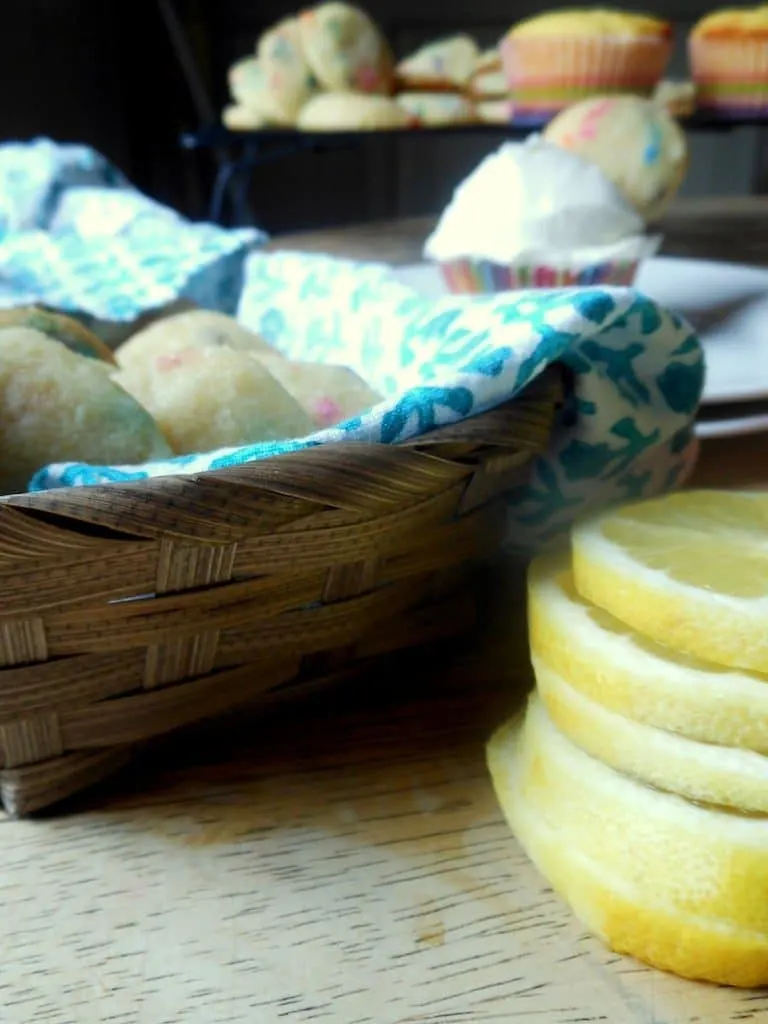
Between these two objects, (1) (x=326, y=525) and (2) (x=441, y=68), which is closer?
(1) (x=326, y=525)

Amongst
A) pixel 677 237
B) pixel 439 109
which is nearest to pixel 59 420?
pixel 677 237

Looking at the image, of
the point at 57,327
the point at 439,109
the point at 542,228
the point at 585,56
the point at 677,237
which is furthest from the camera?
the point at 439,109

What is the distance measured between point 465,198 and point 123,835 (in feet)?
1.95

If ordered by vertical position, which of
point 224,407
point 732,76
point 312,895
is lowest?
point 312,895

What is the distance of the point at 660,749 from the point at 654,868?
31 mm

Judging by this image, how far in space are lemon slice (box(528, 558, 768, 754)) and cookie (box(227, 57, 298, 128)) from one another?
5.02 ft

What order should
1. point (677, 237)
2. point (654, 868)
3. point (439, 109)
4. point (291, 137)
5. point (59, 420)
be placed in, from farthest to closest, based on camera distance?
1. point (439, 109)
2. point (291, 137)
3. point (677, 237)
4. point (59, 420)
5. point (654, 868)

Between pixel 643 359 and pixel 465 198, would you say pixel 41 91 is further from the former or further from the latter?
pixel 643 359

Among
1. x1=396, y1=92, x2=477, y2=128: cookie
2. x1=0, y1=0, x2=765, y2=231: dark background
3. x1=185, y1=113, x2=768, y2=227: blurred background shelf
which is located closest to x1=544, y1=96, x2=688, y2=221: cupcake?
x1=185, y1=113, x2=768, y2=227: blurred background shelf

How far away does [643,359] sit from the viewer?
42 centimetres

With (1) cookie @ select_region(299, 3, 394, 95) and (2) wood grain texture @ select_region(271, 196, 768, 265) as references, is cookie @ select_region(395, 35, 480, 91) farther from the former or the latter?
(2) wood grain texture @ select_region(271, 196, 768, 265)

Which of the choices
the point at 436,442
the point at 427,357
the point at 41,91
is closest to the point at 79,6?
the point at 41,91

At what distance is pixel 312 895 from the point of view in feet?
1.03

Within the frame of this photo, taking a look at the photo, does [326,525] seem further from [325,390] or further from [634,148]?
[634,148]
